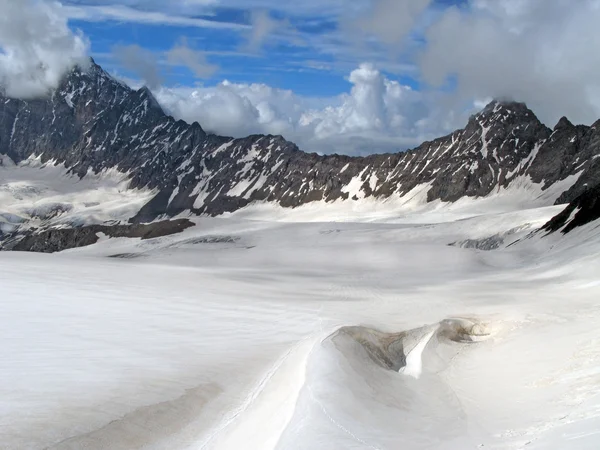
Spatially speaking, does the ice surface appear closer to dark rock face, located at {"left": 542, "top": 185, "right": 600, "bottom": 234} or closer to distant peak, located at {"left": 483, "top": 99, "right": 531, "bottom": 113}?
dark rock face, located at {"left": 542, "top": 185, "right": 600, "bottom": 234}

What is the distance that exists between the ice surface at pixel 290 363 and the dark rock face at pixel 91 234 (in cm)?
6067

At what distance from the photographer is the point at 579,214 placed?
4712 centimetres

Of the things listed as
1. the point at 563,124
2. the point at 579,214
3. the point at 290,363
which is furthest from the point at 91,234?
the point at 563,124

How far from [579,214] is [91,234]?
85024 mm

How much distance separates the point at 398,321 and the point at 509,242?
45.0 meters

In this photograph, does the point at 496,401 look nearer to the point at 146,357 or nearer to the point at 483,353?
the point at 483,353

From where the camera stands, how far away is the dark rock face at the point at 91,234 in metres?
87.9

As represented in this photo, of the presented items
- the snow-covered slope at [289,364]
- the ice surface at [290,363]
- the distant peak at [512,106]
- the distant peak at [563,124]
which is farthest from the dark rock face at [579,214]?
the distant peak at [512,106]

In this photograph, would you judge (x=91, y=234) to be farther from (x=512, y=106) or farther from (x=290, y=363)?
(x=512, y=106)

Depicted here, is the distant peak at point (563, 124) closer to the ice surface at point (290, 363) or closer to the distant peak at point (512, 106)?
the distant peak at point (512, 106)

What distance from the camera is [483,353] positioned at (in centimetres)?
1514

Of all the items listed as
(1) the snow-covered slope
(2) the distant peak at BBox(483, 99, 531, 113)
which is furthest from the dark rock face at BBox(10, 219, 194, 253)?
(2) the distant peak at BBox(483, 99, 531, 113)

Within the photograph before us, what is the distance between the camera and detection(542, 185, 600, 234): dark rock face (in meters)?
44.8

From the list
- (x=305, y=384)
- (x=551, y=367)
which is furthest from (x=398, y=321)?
(x=305, y=384)
